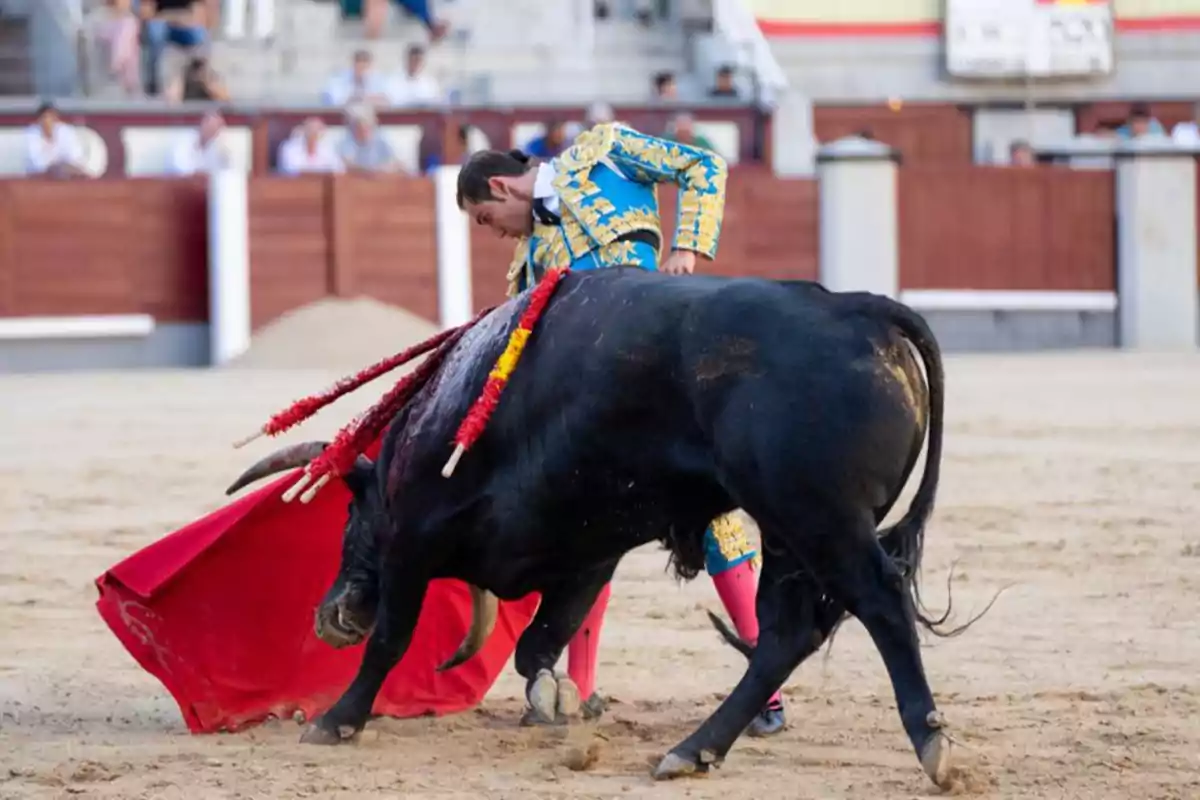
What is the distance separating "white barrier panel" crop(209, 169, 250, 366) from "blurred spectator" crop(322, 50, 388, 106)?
1.08 metres

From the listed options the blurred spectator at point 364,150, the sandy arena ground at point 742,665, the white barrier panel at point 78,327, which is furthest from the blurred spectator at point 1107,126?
the sandy arena ground at point 742,665

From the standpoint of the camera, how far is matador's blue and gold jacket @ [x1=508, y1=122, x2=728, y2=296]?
3.53 meters

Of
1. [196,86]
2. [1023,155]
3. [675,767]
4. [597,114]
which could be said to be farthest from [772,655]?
[1023,155]

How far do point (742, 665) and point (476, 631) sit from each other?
655mm

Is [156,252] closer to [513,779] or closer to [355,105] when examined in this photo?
[355,105]

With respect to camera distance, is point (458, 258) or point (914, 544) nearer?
point (914, 544)

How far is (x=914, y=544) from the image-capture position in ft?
9.85

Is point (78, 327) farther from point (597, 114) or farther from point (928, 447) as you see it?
point (928, 447)

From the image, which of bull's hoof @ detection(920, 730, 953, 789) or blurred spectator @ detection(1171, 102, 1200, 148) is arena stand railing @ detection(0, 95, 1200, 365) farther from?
bull's hoof @ detection(920, 730, 953, 789)

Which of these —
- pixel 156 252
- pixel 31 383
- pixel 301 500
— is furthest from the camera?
pixel 156 252

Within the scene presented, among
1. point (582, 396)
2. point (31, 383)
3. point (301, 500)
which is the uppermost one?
point (582, 396)

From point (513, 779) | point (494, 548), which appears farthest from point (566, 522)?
point (513, 779)

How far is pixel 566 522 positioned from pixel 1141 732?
91 cm

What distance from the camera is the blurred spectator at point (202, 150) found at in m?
11.6
